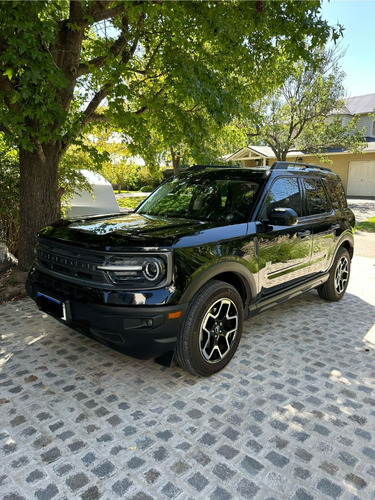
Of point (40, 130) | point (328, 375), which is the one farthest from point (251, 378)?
point (40, 130)

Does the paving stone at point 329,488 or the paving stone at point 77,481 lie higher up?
the paving stone at point 77,481

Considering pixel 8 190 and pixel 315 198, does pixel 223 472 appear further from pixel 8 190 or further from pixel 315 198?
pixel 8 190

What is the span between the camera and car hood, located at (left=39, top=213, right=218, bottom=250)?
2660 millimetres

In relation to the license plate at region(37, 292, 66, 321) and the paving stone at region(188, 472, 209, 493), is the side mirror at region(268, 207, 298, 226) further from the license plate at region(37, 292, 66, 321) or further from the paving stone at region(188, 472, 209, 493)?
the paving stone at region(188, 472, 209, 493)

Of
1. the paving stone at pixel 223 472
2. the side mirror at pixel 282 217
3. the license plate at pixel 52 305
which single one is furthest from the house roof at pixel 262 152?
the paving stone at pixel 223 472

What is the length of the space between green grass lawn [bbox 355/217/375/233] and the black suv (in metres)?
9.68

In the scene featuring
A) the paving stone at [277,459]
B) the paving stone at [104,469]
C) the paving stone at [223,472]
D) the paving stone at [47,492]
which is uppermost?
the paving stone at [47,492]

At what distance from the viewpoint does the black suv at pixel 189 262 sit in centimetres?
257

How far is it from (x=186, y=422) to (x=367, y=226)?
13.1 meters

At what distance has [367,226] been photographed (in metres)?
13.3

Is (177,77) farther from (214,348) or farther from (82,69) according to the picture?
(214,348)

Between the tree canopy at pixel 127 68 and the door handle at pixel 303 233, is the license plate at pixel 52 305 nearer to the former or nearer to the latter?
the tree canopy at pixel 127 68

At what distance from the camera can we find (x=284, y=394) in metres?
2.86

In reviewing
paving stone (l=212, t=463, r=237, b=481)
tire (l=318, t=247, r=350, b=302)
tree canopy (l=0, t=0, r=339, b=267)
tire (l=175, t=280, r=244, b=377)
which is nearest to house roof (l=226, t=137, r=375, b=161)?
tree canopy (l=0, t=0, r=339, b=267)
